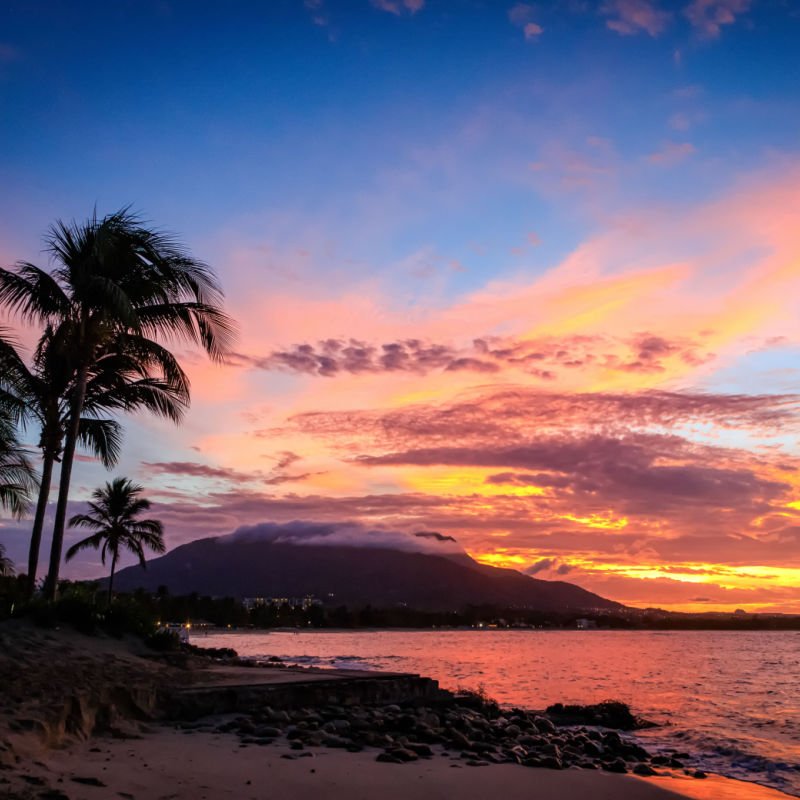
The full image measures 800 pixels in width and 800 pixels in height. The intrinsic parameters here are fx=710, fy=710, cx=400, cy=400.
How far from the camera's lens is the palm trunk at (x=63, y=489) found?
1598cm

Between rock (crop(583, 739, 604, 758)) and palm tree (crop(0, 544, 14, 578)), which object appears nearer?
rock (crop(583, 739, 604, 758))

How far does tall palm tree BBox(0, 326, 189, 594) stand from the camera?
58.4ft

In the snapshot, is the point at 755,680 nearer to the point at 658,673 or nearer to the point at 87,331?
the point at 658,673

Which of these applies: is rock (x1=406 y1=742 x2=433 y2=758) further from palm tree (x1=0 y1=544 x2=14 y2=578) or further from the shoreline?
palm tree (x1=0 y1=544 x2=14 y2=578)

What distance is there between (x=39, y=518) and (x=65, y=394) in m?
3.27

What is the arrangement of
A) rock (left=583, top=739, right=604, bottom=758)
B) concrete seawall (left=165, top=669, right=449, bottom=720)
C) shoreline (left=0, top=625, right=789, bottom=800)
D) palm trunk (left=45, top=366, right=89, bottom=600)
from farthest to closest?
palm trunk (left=45, top=366, right=89, bottom=600) < rock (left=583, top=739, right=604, bottom=758) < concrete seawall (left=165, top=669, right=449, bottom=720) < shoreline (left=0, top=625, right=789, bottom=800)

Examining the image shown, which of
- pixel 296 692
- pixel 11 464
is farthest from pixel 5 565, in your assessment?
pixel 296 692

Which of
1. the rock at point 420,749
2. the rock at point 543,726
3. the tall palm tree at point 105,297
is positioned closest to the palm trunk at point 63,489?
the tall palm tree at point 105,297

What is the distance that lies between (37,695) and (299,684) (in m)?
5.59

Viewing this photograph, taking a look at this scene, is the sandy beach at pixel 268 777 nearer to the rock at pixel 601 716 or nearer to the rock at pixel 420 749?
the rock at pixel 420 749

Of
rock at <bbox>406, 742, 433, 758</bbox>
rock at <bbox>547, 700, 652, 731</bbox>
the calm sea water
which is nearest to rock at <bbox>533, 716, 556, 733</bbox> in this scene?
the calm sea water

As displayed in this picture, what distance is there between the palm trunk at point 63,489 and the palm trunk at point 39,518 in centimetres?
87

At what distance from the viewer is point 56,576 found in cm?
1608

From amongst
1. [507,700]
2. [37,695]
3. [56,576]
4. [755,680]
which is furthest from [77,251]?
[755,680]
